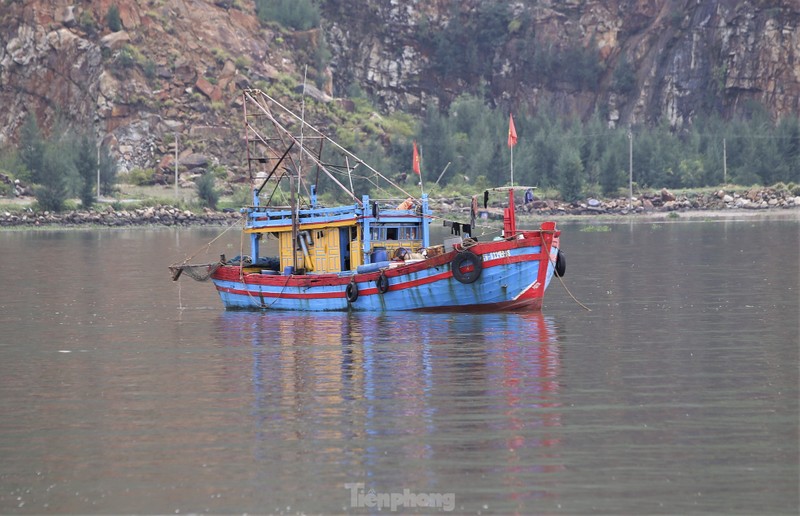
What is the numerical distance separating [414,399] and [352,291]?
714 inches

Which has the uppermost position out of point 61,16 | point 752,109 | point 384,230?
point 61,16

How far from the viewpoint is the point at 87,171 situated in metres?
146

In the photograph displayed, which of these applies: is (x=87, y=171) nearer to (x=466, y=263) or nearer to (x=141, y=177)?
(x=141, y=177)

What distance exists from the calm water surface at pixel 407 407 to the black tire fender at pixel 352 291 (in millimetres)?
1120

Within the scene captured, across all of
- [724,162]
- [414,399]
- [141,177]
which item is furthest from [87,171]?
[414,399]

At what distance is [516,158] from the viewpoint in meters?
167

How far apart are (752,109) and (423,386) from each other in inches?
6437

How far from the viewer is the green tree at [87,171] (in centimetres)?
14400

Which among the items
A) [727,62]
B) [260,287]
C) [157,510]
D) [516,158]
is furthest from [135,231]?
[157,510]

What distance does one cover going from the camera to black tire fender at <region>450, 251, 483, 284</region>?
46.0m

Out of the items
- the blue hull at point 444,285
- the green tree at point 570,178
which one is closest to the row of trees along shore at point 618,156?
the green tree at point 570,178

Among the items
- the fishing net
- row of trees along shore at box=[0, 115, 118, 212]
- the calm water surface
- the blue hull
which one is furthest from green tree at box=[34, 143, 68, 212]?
the blue hull

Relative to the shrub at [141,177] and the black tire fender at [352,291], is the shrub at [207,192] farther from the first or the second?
the black tire fender at [352,291]

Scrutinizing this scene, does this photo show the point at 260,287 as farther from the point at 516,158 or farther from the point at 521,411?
the point at 516,158
